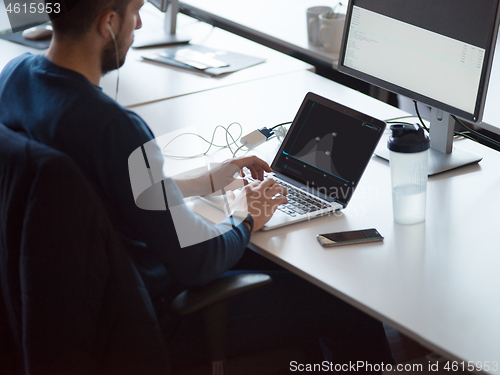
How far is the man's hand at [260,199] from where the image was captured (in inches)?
47.8

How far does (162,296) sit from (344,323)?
16.4 inches

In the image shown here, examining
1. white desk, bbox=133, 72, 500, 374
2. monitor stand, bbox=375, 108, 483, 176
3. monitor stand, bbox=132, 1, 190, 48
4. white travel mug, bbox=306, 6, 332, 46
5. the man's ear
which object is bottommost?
white desk, bbox=133, 72, 500, 374

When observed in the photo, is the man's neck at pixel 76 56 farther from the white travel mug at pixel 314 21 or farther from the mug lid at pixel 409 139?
the white travel mug at pixel 314 21

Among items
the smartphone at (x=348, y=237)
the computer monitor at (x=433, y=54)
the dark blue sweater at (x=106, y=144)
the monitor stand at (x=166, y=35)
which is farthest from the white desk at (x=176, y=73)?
the smartphone at (x=348, y=237)

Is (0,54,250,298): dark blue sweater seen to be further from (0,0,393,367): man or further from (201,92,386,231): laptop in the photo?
(201,92,386,231): laptop

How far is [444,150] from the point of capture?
1496mm

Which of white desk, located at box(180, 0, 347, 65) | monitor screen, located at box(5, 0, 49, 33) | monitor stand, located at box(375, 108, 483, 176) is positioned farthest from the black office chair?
monitor screen, located at box(5, 0, 49, 33)

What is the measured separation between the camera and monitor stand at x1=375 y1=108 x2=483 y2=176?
1443 mm

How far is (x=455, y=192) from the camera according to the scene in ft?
4.41

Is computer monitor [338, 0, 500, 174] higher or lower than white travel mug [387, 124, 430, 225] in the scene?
higher

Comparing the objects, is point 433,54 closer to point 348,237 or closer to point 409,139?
point 409,139

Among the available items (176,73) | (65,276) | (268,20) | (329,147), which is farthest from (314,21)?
(65,276)

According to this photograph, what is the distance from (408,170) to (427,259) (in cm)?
19

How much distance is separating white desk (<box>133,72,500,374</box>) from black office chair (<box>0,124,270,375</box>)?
0.90 feet
